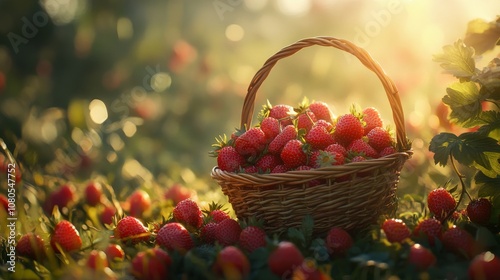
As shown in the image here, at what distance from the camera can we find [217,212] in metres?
1.73

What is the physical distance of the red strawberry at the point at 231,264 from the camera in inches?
50.2

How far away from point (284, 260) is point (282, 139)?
0.47 meters

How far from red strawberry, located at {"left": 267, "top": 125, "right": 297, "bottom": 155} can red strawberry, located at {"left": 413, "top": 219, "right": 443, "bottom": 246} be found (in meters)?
0.42

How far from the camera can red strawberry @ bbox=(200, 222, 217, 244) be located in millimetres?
1613

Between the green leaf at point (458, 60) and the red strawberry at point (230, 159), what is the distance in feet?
2.09

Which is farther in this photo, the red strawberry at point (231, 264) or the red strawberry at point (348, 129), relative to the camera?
the red strawberry at point (348, 129)

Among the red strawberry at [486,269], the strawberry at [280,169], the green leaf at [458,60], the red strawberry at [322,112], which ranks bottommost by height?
the red strawberry at [486,269]

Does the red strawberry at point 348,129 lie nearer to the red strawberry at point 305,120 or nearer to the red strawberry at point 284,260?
the red strawberry at point 305,120

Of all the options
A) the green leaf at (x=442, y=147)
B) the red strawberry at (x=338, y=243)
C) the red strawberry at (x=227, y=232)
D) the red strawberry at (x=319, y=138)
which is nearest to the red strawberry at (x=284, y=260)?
the red strawberry at (x=338, y=243)

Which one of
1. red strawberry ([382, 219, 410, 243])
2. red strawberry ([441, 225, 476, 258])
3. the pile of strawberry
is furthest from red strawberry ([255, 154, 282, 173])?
red strawberry ([441, 225, 476, 258])

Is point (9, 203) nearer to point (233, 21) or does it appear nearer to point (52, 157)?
point (52, 157)

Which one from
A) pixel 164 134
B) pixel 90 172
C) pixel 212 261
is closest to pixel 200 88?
pixel 164 134

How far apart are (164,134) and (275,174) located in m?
2.24

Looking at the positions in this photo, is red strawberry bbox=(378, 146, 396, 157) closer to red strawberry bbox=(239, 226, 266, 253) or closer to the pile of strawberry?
the pile of strawberry
